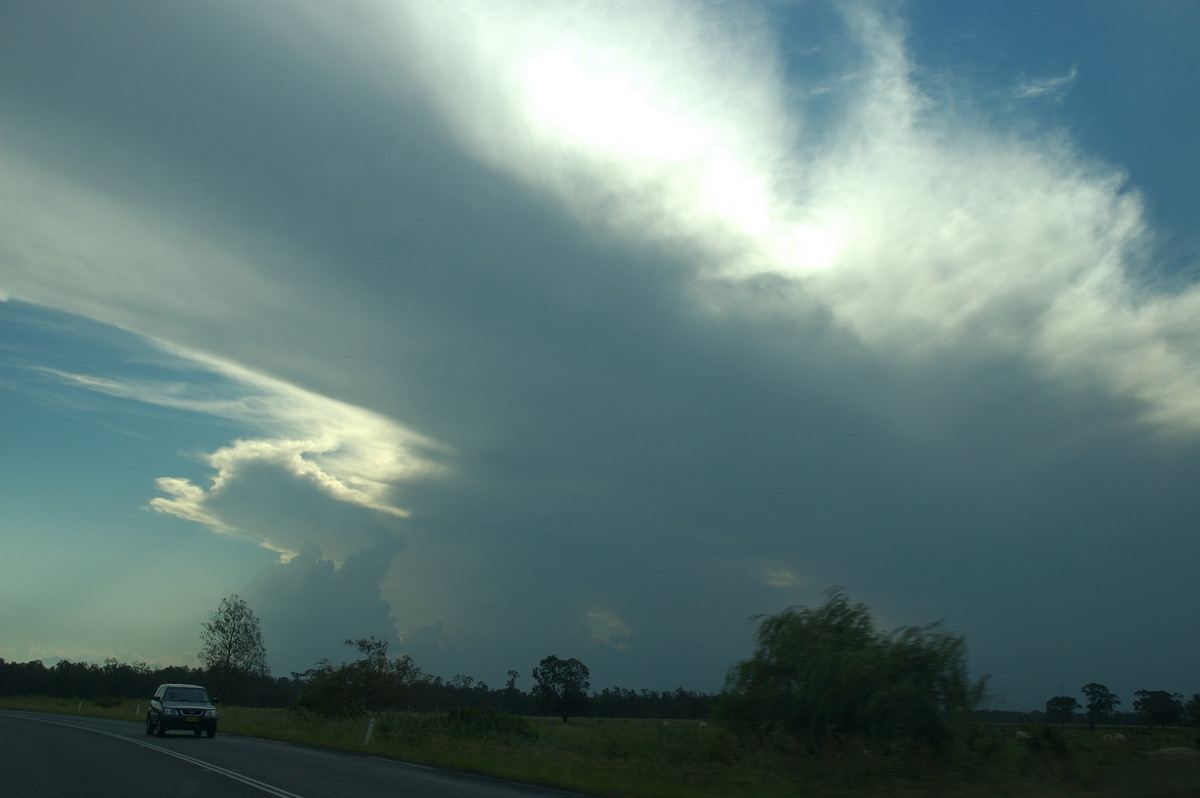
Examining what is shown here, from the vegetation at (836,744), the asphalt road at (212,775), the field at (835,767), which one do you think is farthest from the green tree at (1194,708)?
the asphalt road at (212,775)

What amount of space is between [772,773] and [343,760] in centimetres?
1329

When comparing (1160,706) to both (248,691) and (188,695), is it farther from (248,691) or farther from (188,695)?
(248,691)

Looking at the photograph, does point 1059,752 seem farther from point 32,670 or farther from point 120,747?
point 32,670

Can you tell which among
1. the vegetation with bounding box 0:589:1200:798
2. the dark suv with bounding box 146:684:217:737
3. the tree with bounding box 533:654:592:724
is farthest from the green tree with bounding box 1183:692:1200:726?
the tree with bounding box 533:654:592:724

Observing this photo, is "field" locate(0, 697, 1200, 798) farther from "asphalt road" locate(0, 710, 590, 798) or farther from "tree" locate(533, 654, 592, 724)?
"tree" locate(533, 654, 592, 724)

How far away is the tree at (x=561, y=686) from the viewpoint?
113m

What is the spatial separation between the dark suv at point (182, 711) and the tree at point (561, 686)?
274 feet

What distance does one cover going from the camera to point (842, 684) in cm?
2416

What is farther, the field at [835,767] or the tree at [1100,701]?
the tree at [1100,701]

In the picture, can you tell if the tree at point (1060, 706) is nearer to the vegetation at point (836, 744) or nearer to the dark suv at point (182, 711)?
the vegetation at point (836, 744)

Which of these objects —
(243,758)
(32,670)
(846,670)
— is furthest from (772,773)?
(32,670)

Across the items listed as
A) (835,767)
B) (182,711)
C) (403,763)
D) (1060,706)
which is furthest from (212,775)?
(1060,706)

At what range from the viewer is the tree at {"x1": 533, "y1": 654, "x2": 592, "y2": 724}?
371ft

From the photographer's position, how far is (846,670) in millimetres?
24203
